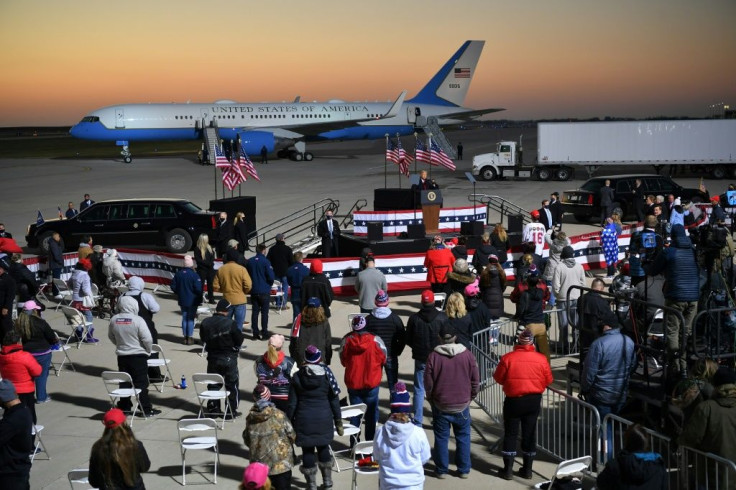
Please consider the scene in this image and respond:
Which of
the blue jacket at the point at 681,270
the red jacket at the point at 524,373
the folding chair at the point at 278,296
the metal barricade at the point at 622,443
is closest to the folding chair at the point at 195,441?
the red jacket at the point at 524,373

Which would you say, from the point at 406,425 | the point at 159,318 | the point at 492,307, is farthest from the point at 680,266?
the point at 159,318

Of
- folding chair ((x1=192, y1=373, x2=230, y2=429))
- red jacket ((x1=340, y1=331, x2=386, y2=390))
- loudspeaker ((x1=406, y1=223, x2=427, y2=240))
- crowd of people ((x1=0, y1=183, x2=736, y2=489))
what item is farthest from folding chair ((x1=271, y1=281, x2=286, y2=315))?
red jacket ((x1=340, y1=331, x2=386, y2=390))

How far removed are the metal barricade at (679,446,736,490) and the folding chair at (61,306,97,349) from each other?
33.8ft

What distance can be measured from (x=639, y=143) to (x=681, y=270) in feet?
105

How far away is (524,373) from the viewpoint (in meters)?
8.81

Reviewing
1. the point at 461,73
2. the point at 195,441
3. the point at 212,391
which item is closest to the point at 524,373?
the point at 195,441

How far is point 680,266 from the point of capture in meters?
10.8

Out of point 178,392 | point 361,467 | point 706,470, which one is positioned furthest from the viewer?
point 178,392

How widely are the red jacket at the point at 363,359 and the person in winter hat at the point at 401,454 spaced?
7.26ft

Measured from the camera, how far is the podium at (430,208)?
75.0ft

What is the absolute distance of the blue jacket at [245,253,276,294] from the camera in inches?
582

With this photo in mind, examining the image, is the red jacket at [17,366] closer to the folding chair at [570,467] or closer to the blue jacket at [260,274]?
the blue jacket at [260,274]

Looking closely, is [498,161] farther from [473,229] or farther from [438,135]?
[473,229]

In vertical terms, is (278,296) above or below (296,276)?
below
